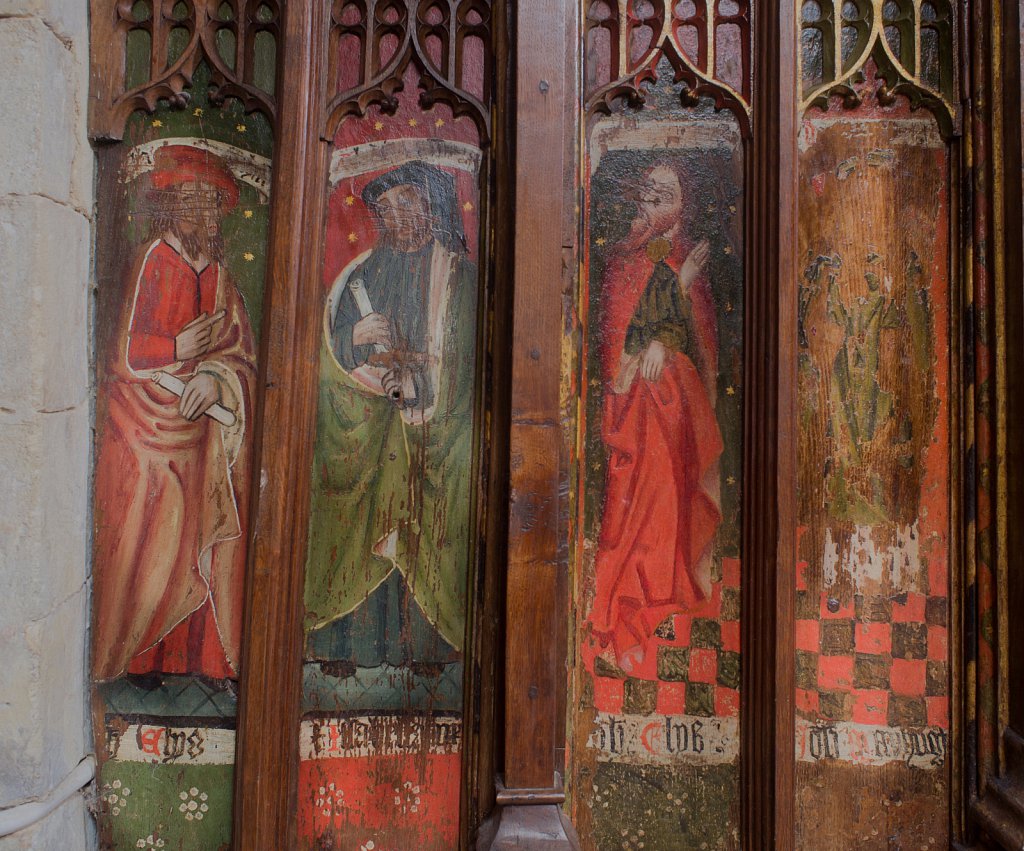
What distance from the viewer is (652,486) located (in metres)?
2.05

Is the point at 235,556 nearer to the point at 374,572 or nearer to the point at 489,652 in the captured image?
the point at 374,572

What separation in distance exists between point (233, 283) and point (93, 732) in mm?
1319

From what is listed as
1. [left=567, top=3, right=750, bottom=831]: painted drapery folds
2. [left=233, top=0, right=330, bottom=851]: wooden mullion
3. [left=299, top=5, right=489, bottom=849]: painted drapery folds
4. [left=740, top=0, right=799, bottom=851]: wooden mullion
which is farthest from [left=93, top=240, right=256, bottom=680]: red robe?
[left=740, top=0, right=799, bottom=851]: wooden mullion

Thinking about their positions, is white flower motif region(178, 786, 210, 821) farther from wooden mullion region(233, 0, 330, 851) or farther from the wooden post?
the wooden post

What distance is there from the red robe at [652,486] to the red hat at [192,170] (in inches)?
45.2

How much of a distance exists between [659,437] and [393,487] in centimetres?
78

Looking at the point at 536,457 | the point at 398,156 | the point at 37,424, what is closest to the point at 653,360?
the point at 536,457

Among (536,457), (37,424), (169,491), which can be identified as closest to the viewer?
(37,424)

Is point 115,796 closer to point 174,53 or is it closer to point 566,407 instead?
point 566,407

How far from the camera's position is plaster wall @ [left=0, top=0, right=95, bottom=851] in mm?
1759

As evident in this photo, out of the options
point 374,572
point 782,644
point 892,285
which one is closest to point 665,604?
point 782,644

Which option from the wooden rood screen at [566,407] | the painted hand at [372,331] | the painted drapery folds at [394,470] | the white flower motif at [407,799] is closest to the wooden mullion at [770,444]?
the wooden rood screen at [566,407]

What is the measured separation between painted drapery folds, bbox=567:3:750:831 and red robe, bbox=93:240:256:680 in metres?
0.98

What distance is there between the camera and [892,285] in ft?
6.76
